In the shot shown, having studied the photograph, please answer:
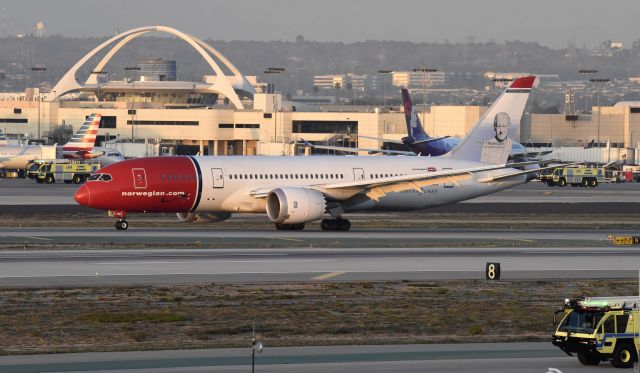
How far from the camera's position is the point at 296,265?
53.3 metres

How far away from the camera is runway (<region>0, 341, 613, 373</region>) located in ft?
103

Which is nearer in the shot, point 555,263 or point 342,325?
point 342,325

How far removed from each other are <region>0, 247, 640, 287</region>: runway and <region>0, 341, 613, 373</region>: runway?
1395 cm

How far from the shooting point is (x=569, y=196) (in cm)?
11312

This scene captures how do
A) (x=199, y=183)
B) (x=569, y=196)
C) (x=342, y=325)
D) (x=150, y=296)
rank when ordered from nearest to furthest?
(x=342, y=325)
(x=150, y=296)
(x=199, y=183)
(x=569, y=196)

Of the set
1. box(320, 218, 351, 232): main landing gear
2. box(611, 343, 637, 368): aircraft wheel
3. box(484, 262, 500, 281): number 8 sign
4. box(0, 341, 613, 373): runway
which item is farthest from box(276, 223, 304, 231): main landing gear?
box(611, 343, 637, 368): aircraft wheel

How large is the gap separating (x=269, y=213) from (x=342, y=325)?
32.9 m

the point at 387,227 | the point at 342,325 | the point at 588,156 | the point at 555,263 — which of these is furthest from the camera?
the point at 588,156

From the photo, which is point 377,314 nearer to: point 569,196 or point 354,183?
point 354,183

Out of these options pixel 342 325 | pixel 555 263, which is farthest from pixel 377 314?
pixel 555 263

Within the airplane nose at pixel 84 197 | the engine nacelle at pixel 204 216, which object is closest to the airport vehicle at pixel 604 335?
the airplane nose at pixel 84 197

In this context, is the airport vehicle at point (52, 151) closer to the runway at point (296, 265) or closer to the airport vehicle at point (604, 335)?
the runway at point (296, 265)

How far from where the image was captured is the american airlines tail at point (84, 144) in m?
168

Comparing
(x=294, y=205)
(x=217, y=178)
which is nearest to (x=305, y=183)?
(x=294, y=205)
